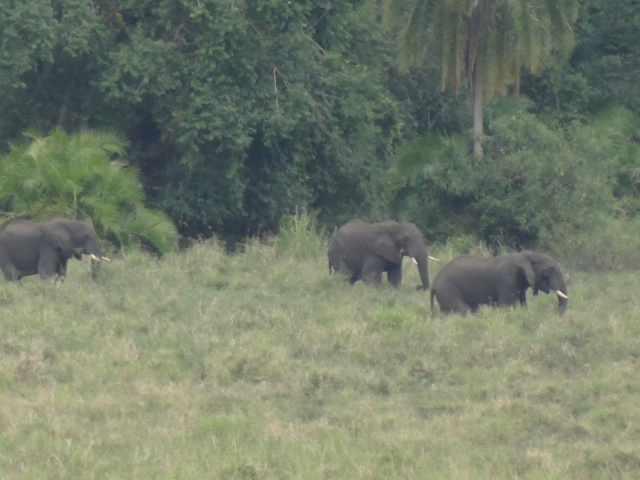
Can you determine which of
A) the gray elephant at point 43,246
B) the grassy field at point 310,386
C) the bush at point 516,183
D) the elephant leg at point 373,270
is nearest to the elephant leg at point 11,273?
the gray elephant at point 43,246

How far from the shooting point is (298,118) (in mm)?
18344

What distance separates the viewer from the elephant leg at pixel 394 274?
12422 mm

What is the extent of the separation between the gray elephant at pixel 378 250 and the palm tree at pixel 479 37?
8177 mm

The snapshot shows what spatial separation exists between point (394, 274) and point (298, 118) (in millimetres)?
6444

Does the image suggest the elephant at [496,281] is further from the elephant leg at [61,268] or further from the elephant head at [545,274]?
the elephant leg at [61,268]

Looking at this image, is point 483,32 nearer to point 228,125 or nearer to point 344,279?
point 228,125

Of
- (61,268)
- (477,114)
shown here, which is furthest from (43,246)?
(477,114)

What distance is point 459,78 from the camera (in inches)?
820

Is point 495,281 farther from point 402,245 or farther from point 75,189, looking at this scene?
point 75,189

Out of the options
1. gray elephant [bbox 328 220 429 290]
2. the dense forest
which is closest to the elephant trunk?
gray elephant [bbox 328 220 429 290]

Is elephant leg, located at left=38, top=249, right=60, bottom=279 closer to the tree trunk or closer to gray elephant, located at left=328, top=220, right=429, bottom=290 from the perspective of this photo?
gray elephant, located at left=328, top=220, right=429, bottom=290

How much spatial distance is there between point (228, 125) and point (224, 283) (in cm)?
564

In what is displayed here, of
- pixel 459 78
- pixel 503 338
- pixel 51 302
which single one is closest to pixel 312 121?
pixel 459 78

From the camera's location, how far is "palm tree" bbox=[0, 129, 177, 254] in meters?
14.9
